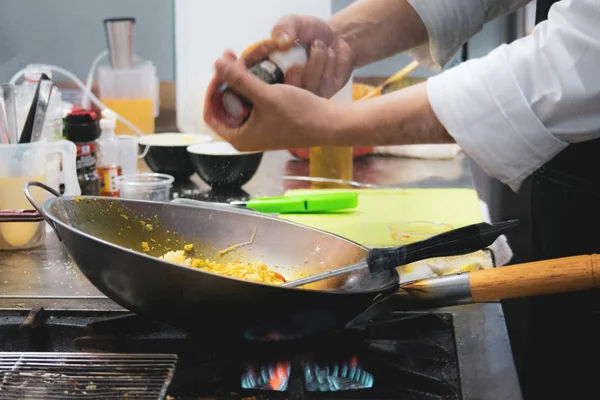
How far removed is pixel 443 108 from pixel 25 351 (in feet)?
1.84

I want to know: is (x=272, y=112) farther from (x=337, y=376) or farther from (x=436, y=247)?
(x=337, y=376)

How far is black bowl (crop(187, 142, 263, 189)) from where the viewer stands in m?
1.70

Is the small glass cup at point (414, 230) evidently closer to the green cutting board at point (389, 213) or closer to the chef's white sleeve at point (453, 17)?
the green cutting board at point (389, 213)

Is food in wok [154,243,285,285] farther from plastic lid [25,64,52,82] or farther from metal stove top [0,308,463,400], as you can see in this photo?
plastic lid [25,64,52,82]

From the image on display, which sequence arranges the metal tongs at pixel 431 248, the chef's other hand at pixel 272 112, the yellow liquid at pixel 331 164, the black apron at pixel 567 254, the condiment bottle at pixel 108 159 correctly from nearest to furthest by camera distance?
the metal tongs at pixel 431 248, the chef's other hand at pixel 272 112, the black apron at pixel 567 254, the condiment bottle at pixel 108 159, the yellow liquid at pixel 331 164

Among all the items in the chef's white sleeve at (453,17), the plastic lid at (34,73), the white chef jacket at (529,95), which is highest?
the chef's white sleeve at (453,17)

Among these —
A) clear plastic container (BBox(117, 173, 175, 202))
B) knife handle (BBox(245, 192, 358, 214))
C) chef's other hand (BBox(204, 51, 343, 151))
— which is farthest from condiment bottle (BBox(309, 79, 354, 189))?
chef's other hand (BBox(204, 51, 343, 151))

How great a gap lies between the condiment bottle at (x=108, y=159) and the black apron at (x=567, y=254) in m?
0.77

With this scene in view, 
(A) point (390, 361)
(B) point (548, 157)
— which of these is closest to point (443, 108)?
(B) point (548, 157)

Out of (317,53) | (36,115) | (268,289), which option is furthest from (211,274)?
(36,115)

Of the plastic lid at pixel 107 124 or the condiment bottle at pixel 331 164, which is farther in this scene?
the condiment bottle at pixel 331 164

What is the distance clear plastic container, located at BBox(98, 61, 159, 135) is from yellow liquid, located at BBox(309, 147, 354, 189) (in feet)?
1.81

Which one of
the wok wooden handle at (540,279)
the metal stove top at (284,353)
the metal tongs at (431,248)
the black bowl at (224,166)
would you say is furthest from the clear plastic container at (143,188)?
the wok wooden handle at (540,279)

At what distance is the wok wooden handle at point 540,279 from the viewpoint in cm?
81
